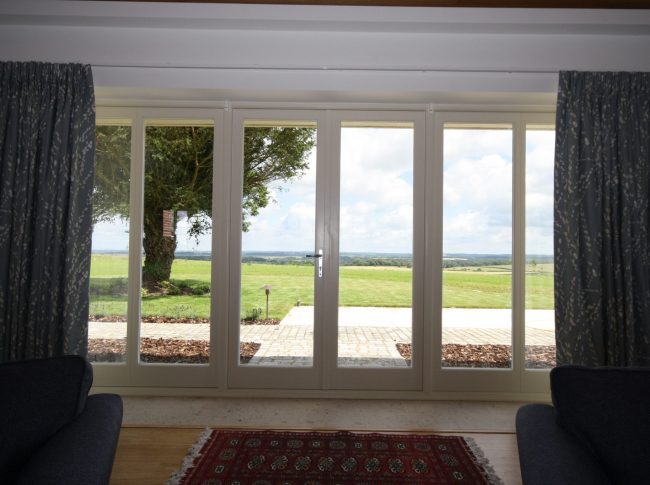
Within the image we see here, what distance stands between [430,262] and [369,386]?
3.61ft

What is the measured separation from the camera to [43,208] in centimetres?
270

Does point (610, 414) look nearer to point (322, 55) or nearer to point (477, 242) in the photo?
point (477, 242)

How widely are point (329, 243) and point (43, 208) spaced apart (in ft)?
6.80

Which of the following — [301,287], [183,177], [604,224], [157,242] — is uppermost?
[183,177]

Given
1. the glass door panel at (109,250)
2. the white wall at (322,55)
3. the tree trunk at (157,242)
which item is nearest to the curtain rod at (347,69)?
the white wall at (322,55)

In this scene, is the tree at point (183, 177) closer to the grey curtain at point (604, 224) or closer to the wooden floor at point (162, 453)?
the wooden floor at point (162, 453)

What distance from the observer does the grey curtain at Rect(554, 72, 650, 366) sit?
2.65m

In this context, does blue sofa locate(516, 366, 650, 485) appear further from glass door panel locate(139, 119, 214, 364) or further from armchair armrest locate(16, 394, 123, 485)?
glass door panel locate(139, 119, 214, 364)

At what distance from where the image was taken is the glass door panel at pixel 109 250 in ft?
10.2

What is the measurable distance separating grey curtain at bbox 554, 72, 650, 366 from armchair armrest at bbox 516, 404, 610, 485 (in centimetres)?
161

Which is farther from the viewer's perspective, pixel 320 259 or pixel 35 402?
pixel 320 259

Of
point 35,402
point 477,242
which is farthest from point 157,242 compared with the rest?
point 477,242

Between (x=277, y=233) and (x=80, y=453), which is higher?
(x=277, y=233)

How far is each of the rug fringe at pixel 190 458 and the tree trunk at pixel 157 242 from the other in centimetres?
131
